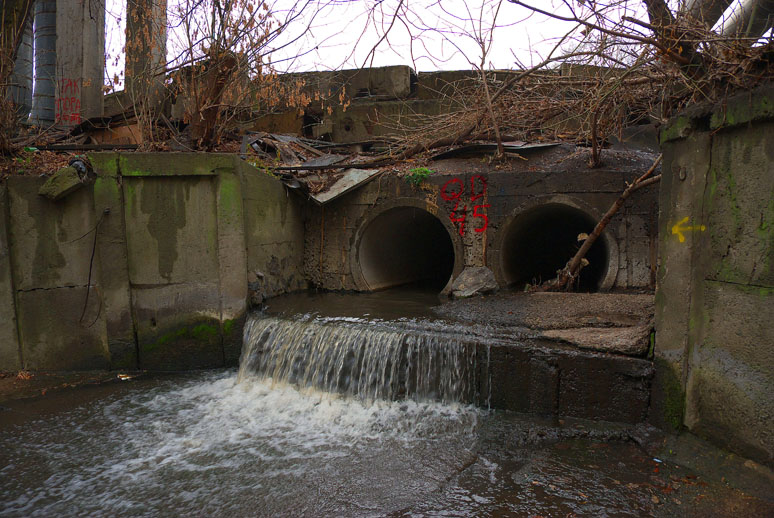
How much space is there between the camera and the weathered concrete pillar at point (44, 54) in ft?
38.8

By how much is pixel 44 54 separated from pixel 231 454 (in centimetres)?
1204

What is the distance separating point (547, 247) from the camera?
12.3m

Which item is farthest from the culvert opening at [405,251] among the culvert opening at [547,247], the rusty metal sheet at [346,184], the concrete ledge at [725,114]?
the concrete ledge at [725,114]

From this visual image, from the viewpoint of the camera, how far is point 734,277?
145 inches

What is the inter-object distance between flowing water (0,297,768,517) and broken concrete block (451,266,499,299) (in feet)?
5.89

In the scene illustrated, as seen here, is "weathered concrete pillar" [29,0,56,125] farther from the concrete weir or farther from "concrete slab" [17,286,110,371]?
"concrete slab" [17,286,110,371]

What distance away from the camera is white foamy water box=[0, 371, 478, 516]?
11.7 feet

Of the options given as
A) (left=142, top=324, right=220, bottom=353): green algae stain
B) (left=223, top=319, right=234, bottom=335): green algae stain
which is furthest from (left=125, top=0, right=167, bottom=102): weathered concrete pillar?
(left=223, top=319, right=234, bottom=335): green algae stain

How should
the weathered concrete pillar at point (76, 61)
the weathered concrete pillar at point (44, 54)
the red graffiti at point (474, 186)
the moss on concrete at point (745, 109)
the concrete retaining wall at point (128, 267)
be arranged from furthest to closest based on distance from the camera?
the weathered concrete pillar at point (44, 54) → the weathered concrete pillar at point (76, 61) → the red graffiti at point (474, 186) → the concrete retaining wall at point (128, 267) → the moss on concrete at point (745, 109)

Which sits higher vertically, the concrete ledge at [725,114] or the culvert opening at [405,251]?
the concrete ledge at [725,114]

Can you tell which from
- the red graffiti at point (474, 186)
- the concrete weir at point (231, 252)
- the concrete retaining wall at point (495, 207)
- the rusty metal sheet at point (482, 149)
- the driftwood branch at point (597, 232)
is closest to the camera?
the concrete weir at point (231, 252)

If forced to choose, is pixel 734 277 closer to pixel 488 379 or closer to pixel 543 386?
pixel 543 386

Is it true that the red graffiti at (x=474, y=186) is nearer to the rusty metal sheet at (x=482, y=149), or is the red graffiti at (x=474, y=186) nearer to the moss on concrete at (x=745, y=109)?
the rusty metal sheet at (x=482, y=149)

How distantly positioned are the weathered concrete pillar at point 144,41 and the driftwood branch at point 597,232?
7.01 meters
